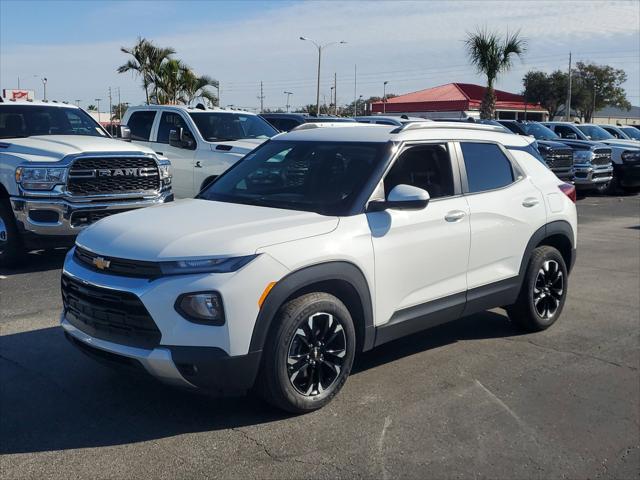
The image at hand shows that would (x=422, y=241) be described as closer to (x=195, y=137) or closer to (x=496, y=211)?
(x=496, y=211)

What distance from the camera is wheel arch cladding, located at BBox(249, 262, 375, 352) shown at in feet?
13.4

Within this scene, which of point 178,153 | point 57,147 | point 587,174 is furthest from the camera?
point 587,174

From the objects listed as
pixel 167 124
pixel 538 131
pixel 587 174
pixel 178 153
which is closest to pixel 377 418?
pixel 178 153

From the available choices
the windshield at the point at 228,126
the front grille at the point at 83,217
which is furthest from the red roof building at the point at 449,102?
the front grille at the point at 83,217

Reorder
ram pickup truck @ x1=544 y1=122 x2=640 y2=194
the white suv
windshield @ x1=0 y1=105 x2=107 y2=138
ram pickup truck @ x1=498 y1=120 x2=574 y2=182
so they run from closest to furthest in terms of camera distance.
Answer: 1. the white suv
2. windshield @ x1=0 y1=105 x2=107 y2=138
3. ram pickup truck @ x1=498 y1=120 x2=574 y2=182
4. ram pickup truck @ x1=544 y1=122 x2=640 y2=194

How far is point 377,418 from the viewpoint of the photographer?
446 cm

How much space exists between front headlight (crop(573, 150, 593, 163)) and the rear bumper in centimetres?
1710

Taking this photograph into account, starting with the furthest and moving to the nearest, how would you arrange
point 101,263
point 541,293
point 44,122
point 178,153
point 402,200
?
point 178,153, point 44,122, point 541,293, point 402,200, point 101,263

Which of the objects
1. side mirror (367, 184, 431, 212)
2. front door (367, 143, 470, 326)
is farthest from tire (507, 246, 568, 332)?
side mirror (367, 184, 431, 212)

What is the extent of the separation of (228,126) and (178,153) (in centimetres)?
95

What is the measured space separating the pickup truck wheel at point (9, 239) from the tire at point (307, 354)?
5417 millimetres

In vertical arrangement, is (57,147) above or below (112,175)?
above

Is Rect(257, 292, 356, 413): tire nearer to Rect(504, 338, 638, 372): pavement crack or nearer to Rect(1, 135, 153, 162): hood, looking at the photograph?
Rect(504, 338, 638, 372): pavement crack

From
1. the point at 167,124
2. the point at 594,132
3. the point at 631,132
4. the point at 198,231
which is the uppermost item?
the point at 631,132
